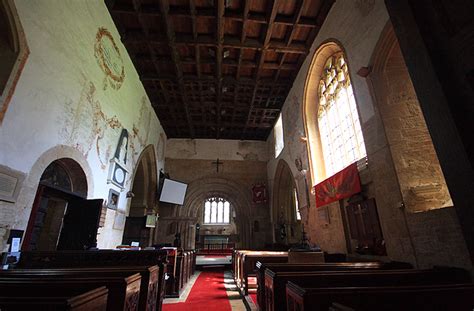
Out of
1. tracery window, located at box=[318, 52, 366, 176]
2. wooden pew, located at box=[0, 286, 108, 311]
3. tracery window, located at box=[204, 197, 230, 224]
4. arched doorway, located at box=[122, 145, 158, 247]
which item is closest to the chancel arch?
tracery window, located at box=[318, 52, 366, 176]

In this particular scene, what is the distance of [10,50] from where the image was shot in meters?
3.24

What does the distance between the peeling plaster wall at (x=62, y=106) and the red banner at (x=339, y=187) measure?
5.57 metres

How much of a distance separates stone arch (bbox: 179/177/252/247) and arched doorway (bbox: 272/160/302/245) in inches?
61.5

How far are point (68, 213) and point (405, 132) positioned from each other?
6.72 meters

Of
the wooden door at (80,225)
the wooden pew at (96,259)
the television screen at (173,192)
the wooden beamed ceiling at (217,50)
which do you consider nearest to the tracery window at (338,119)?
the wooden beamed ceiling at (217,50)

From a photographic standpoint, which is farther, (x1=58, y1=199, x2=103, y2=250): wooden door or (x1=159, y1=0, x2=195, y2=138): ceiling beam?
(x1=159, y1=0, x2=195, y2=138): ceiling beam

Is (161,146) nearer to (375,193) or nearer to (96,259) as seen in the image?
(96,259)

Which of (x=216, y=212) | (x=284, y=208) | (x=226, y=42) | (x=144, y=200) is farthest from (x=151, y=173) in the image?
(x=216, y=212)

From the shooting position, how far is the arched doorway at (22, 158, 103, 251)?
4727mm

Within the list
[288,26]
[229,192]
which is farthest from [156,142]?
[288,26]

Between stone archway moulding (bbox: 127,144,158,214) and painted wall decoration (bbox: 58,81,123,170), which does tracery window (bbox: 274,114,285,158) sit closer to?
stone archway moulding (bbox: 127,144,158,214)

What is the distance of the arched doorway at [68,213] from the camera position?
186 inches

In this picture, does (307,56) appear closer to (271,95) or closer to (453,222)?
(271,95)

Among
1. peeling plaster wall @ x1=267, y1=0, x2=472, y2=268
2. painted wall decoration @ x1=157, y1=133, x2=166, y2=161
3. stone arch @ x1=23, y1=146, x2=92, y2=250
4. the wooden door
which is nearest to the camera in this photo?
peeling plaster wall @ x1=267, y1=0, x2=472, y2=268
